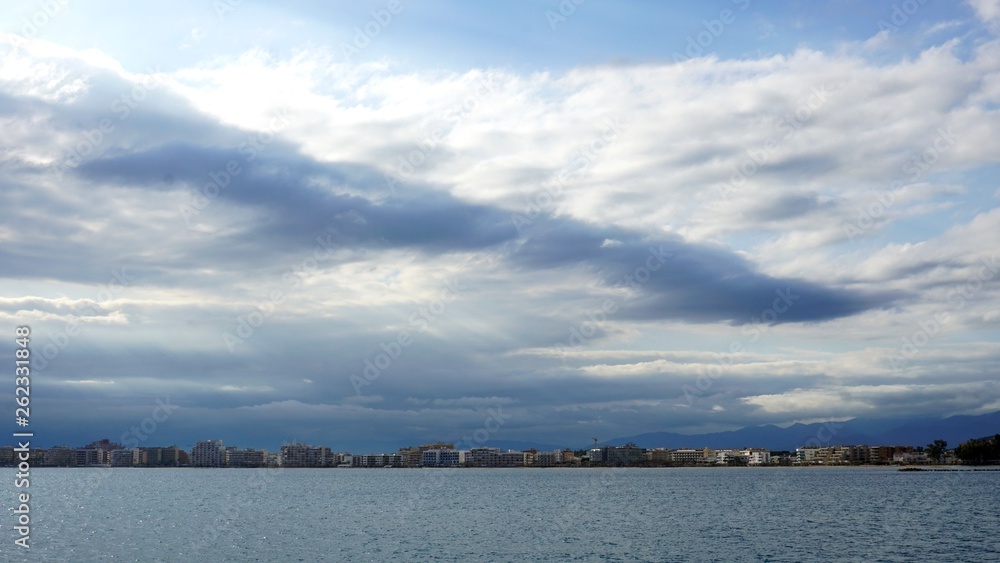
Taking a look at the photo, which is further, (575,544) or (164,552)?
(575,544)

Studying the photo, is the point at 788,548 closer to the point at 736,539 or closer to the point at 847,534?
the point at 736,539

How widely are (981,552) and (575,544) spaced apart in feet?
108

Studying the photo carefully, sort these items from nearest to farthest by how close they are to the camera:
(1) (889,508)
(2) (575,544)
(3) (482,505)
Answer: (2) (575,544), (1) (889,508), (3) (482,505)

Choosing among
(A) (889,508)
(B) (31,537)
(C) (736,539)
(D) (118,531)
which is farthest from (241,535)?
(A) (889,508)

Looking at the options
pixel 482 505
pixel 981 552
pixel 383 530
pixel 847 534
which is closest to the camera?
pixel 981 552

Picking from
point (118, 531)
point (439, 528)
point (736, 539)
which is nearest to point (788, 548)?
point (736, 539)

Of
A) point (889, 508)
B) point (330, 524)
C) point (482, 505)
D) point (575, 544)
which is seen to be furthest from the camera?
point (482, 505)

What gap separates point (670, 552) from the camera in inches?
2734

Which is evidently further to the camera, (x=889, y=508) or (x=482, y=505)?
(x=482, y=505)

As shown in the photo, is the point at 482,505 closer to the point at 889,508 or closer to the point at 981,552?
the point at 889,508

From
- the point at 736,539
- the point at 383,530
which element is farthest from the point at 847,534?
the point at 383,530

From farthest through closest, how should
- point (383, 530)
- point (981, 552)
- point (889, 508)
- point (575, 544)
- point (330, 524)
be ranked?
1. point (889, 508)
2. point (330, 524)
3. point (383, 530)
4. point (575, 544)
5. point (981, 552)

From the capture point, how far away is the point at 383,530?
8788 centimetres

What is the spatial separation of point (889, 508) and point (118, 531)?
95564mm
